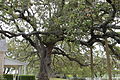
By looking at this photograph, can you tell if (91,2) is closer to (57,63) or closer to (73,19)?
(73,19)

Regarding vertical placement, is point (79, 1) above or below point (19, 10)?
below

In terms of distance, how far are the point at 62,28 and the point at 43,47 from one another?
6042 mm

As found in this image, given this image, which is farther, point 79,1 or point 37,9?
point 37,9

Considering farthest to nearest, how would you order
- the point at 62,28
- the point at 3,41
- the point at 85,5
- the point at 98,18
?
the point at 3,41
the point at 62,28
the point at 98,18
the point at 85,5

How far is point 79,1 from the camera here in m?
10.8

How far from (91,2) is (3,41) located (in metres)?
11.1

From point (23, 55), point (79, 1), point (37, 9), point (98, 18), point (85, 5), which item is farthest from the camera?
point (23, 55)

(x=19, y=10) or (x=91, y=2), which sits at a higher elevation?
(x=19, y=10)

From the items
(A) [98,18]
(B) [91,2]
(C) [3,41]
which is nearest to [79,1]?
(B) [91,2]

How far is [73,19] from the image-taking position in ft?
34.4

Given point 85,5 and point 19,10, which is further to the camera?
point 19,10

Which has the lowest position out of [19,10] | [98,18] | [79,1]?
[98,18]

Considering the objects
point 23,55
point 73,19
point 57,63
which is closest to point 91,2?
point 73,19

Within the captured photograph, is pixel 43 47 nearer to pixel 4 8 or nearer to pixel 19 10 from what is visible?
pixel 19 10
